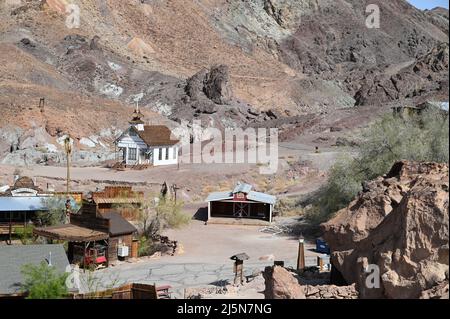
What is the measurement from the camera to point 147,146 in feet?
170

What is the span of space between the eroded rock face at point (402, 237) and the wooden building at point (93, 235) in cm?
1345

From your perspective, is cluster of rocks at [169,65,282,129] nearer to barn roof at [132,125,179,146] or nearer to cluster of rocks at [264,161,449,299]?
barn roof at [132,125,179,146]

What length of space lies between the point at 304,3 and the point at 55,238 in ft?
413

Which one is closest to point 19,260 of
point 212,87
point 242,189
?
point 242,189

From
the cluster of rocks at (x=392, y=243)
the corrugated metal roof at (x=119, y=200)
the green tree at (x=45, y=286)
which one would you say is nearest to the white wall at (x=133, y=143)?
A: the corrugated metal roof at (x=119, y=200)

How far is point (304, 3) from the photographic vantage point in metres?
145

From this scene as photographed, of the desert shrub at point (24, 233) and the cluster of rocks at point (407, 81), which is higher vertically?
the cluster of rocks at point (407, 81)

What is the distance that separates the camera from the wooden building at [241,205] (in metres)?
37.2

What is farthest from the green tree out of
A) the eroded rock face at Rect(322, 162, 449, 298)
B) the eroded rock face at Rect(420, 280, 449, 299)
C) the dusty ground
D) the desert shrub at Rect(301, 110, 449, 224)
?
the desert shrub at Rect(301, 110, 449, 224)

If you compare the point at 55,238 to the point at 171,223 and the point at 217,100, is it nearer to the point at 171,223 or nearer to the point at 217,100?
the point at 171,223

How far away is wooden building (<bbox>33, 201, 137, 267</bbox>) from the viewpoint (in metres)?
26.6

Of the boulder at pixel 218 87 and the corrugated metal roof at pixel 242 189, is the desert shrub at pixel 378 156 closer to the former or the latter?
the corrugated metal roof at pixel 242 189
